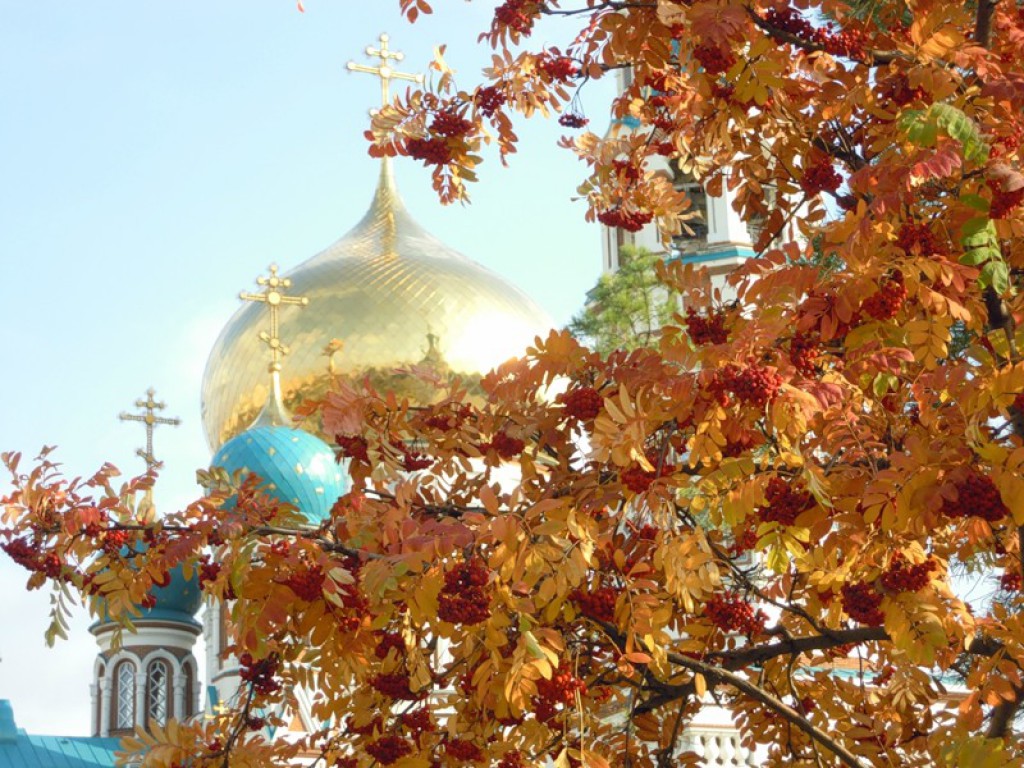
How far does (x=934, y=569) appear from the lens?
464 centimetres

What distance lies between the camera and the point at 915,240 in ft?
13.4

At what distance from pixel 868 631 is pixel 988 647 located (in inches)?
12.9

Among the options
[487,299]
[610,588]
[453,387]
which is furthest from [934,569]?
→ [487,299]

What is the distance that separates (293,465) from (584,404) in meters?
15.2

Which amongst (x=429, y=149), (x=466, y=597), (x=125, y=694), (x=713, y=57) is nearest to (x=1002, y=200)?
(x=713, y=57)

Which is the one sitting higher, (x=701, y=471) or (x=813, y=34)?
(x=813, y=34)

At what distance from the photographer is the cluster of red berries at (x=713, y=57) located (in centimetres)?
423

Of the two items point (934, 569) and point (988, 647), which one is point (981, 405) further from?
point (988, 647)

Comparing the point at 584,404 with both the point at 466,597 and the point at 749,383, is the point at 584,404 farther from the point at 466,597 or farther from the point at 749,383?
the point at 749,383

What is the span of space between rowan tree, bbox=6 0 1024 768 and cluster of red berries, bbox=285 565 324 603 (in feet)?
0.04

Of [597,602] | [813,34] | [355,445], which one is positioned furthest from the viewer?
[355,445]

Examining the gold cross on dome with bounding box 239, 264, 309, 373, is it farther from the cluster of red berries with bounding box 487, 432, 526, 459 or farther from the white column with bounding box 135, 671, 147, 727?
the cluster of red berries with bounding box 487, 432, 526, 459

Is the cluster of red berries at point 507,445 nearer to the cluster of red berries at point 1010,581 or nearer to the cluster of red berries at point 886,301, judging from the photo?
the cluster of red berries at point 886,301

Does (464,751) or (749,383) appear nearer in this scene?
(749,383)
